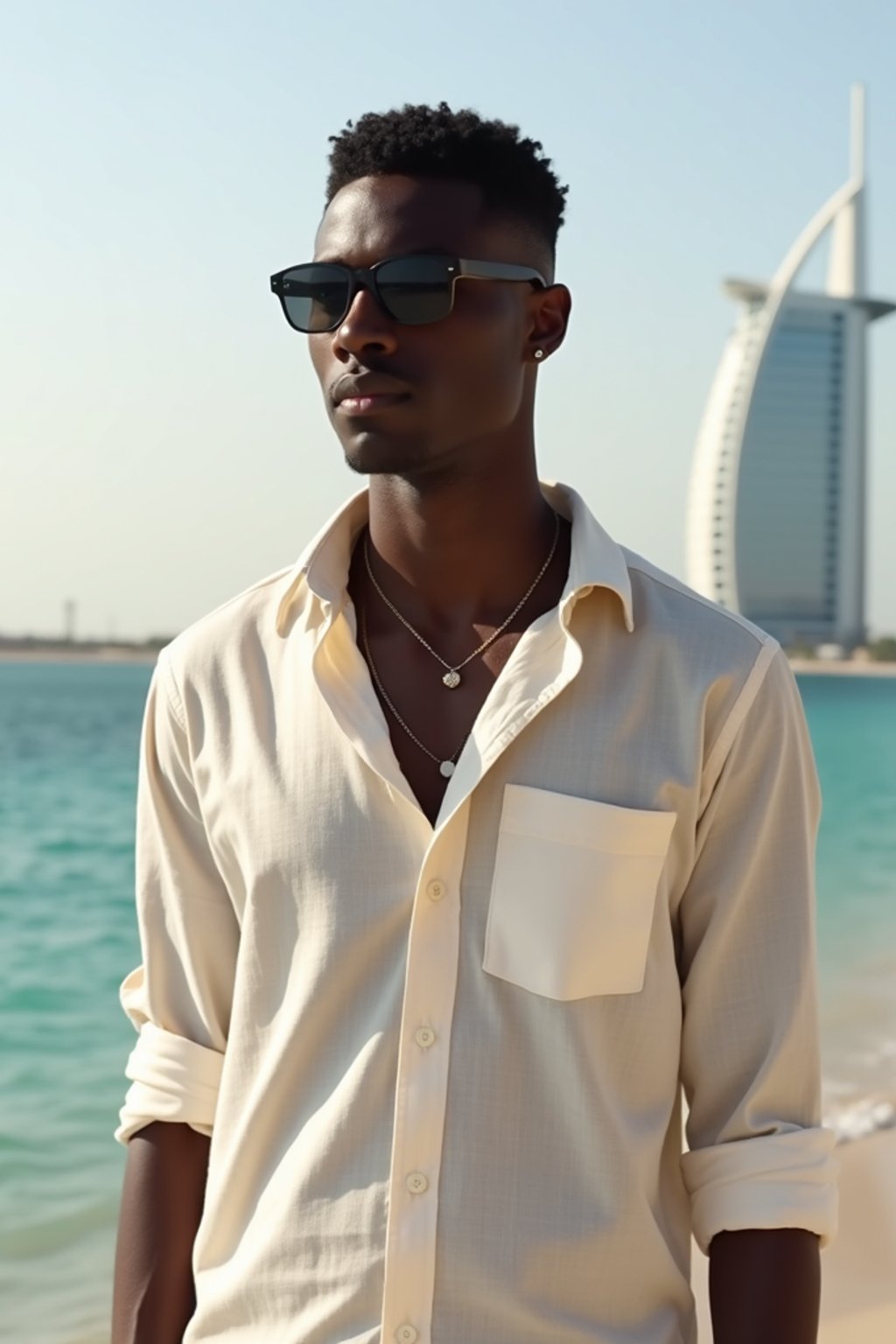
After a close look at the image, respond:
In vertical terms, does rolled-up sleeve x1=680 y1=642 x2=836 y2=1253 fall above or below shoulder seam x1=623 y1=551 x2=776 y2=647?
below

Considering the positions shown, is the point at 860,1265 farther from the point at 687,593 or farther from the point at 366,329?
the point at 366,329

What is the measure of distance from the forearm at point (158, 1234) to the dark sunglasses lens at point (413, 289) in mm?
812

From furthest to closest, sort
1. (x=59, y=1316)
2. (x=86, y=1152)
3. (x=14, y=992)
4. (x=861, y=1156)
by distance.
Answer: (x=14, y=992) → (x=86, y=1152) → (x=861, y=1156) → (x=59, y=1316)

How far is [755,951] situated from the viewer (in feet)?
4.68

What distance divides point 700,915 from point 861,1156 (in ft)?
12.1

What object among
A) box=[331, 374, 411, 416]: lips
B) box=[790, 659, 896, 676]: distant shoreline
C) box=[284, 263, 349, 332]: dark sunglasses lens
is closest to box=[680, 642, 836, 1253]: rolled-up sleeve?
box=[331, 374, 411, 416]: lips

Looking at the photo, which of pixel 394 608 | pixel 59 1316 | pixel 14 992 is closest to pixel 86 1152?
pixel 59 1316

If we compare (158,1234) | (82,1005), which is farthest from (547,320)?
(82,1005)

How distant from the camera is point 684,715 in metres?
1.43

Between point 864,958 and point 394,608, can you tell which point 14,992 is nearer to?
point 864,958

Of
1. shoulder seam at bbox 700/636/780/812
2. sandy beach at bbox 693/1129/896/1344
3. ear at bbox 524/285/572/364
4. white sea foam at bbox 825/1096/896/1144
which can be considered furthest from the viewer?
white sea foam at bbox 825/1096/896/1144

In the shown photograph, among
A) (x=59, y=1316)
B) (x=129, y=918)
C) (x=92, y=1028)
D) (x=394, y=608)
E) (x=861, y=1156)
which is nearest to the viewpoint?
(x=394, y=608)

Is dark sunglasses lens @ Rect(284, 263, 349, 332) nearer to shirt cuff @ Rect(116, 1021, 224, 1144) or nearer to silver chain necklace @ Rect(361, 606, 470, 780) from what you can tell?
silver chain necklace @ Rect(361, 606, 470, 780)

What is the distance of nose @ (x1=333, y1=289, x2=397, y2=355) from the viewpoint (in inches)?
58.8
